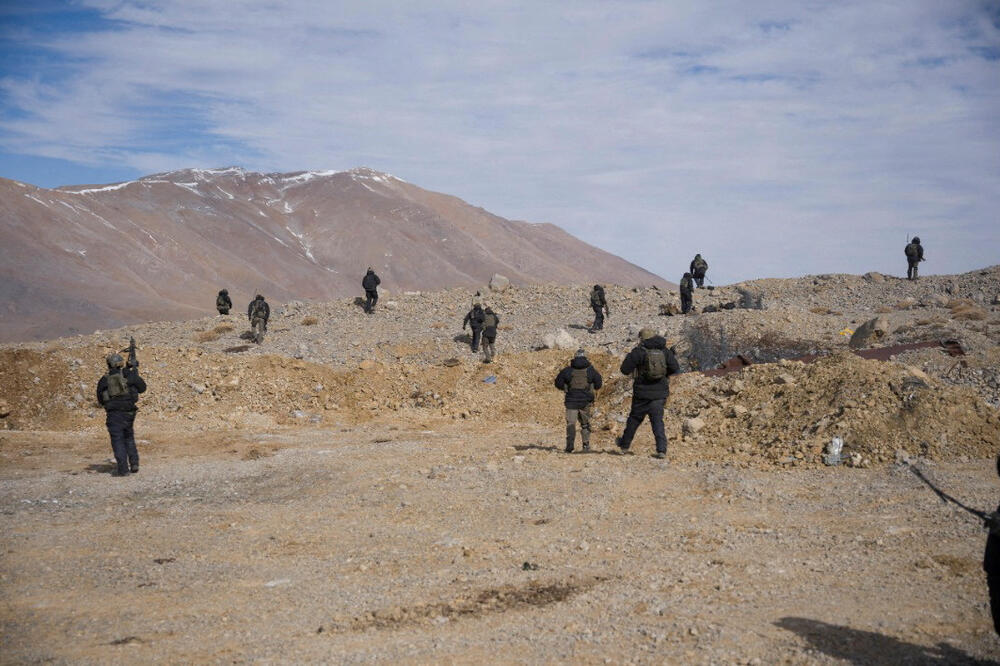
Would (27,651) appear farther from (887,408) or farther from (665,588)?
(887,408)

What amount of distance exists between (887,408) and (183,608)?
9735mm

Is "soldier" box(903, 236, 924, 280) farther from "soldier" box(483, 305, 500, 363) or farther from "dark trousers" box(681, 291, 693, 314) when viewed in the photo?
"soldier" box(483, 305, 500, 363)

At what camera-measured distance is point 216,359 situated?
21.7 metres

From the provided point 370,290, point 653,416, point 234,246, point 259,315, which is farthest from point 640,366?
point 234,246

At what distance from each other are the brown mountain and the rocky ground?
5068 cm

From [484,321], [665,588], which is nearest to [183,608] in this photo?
[665,588]

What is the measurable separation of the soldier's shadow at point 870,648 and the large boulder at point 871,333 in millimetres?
16329

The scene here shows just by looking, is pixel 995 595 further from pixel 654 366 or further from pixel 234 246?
pixel 234 246

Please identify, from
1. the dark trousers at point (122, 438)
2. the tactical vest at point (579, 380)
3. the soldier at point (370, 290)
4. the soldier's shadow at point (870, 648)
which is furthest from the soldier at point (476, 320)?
the soldier's shadow at point (870, 648)

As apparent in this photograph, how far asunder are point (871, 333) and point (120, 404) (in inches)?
666

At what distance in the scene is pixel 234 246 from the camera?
102125mm

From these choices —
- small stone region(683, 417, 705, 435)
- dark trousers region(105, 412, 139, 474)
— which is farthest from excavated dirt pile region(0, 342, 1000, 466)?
dark trousers region(105, 412, 139, 474)

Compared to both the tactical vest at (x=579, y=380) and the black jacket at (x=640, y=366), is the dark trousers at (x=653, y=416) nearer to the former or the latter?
the black jacket at (x=640, y=366)

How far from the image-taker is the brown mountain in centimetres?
7106
